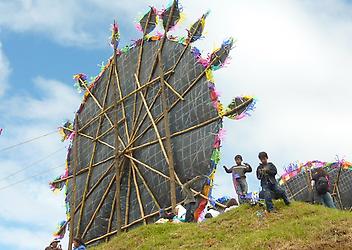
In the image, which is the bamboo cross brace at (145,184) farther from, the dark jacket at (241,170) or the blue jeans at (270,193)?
the blue jeans at (270,193)

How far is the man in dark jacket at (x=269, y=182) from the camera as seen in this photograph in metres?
11.7

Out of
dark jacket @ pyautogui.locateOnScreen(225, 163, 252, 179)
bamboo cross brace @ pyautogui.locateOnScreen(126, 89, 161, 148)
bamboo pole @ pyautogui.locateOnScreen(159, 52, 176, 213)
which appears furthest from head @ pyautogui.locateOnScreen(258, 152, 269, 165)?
bamboo cross brace @ pyautogui.locateOnScreen(126, 89, 161, 148)

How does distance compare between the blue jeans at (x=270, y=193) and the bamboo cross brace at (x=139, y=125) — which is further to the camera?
the bamboo cross brace at (x=139, y=125)

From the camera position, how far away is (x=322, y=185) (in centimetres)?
1268

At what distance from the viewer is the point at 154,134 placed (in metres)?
19.0

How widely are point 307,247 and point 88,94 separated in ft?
48.3

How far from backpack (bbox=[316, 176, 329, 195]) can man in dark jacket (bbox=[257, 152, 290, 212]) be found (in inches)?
44.3

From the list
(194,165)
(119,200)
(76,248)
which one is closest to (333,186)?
(194,165)

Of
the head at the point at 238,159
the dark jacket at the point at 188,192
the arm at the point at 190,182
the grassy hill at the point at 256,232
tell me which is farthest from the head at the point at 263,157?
the arm at the point at 190,182

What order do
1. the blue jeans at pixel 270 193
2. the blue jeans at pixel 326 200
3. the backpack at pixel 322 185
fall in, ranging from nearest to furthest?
the blue jeans at pixel 270 193, the backpack at pixel 322 185, the blue jeans at pixel 326 200

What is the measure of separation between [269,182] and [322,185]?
161 cm

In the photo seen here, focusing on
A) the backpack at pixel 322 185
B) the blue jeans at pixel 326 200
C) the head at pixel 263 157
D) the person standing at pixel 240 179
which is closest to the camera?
the head at pixel 263 157

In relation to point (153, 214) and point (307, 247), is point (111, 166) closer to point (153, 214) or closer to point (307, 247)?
point (153, 214)

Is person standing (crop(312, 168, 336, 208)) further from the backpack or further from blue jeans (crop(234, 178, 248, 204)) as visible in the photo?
blue jeans (crop(234, 178, 248, 204))
